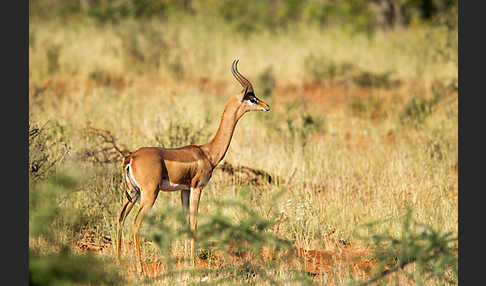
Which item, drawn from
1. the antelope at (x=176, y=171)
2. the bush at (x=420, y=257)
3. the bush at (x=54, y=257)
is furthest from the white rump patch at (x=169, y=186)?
the bush at (x=420, y=257)

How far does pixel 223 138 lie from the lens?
22.2ft

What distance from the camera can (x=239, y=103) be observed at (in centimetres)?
679

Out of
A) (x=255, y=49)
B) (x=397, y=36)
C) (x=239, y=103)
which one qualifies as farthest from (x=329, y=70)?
(x=239, y=103)

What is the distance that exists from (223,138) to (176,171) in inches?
28.6

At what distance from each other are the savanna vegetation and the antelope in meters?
0.20

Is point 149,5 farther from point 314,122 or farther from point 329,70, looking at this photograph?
point 314,122

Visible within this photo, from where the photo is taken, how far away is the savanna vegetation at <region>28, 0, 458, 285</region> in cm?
622

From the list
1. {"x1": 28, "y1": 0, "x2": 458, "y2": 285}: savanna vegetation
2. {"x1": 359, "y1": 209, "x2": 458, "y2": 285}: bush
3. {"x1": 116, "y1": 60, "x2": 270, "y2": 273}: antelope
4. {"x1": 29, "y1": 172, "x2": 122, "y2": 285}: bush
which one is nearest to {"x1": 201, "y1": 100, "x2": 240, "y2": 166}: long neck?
{"x1": 116, "y1": 60, "x2": 270, "y2": 273}: antelope

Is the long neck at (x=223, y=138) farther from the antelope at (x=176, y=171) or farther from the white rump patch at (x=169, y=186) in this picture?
the white rump patch at (x=169, y=186)

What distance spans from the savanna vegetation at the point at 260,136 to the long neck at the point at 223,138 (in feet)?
1.58

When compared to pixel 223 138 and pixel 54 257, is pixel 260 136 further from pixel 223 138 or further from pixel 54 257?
pixel 54 257

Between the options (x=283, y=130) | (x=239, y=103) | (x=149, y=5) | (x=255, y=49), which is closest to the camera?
(x=239, y=103)

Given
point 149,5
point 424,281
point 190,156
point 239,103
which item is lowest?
point 424,281

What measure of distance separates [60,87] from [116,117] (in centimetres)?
310
